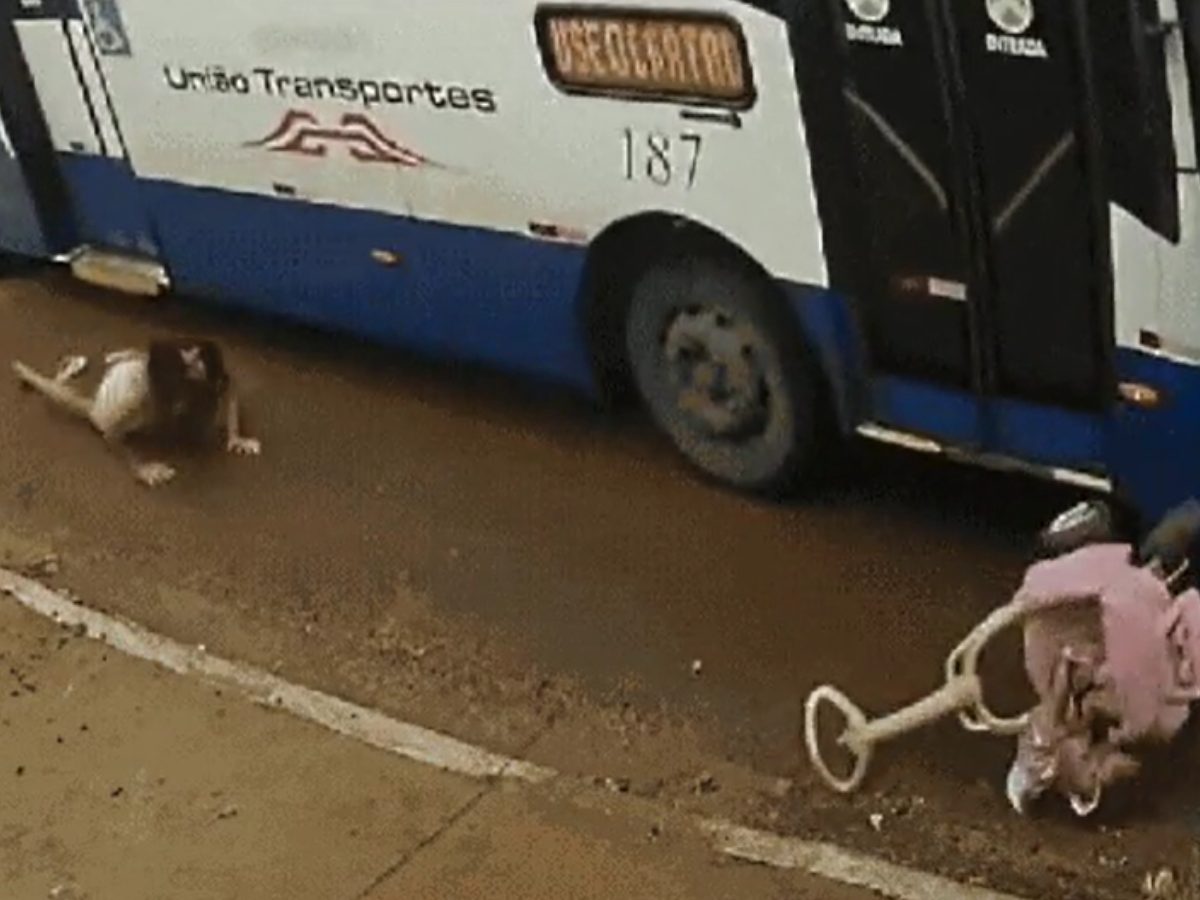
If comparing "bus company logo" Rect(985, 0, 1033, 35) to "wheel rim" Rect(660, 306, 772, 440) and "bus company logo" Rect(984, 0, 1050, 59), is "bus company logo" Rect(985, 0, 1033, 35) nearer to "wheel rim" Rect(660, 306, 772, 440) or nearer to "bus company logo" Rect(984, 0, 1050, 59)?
Result: "bus company logo" Rect(984, 0, 1050, 59)

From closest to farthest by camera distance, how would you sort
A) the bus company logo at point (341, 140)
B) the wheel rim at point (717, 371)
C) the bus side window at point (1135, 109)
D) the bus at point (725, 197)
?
the bus side window at point (1135, 109) < the bus at point (725, 197) < the wheel rim at point (717, 371) < the bus company logo at point (341, 140)

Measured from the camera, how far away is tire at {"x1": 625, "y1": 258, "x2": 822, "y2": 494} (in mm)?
6441

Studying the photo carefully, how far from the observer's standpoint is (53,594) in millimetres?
6938

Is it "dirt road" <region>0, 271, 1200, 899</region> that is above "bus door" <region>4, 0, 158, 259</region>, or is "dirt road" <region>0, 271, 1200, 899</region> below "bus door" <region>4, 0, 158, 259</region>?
below

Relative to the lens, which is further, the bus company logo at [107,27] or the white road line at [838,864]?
the bus company logo at [107,27]

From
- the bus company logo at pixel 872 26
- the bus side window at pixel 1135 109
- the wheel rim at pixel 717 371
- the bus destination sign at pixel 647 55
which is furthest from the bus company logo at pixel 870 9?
the wheel rim at pixel 717 371

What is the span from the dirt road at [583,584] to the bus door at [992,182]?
0.71m

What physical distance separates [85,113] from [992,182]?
4.50 m

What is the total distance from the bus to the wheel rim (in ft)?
0.04

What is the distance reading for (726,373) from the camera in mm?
6660

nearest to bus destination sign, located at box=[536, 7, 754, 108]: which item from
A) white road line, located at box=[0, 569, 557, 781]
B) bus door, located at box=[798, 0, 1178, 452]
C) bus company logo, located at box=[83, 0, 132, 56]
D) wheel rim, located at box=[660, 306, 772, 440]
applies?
bus door, located at box=[798, 0, 1178, 452]

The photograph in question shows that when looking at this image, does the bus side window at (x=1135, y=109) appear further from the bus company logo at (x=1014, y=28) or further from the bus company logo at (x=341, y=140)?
the bus company logo at (x=341, y=140)

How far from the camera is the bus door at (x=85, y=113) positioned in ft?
27.5

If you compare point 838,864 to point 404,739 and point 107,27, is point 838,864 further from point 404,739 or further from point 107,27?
point 107,27
